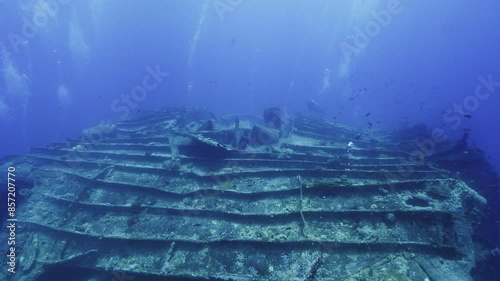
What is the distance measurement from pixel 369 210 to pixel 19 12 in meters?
157

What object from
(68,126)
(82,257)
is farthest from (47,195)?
(68,126)

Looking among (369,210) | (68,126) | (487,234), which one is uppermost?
(369,210)

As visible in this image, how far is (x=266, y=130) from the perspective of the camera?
15.4 meters

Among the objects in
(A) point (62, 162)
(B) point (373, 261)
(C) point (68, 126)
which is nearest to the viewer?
(B) point (373, 261)

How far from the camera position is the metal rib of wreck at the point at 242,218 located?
6832mm

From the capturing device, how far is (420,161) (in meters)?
12.6

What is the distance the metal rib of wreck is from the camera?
6.83 m

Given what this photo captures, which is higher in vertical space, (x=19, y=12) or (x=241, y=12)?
(x=241, y=12)

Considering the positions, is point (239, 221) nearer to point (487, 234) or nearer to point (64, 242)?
point (64, 242)

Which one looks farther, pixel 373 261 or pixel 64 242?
pixel 64 242

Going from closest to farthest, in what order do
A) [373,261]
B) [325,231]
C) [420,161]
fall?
[373,261]
[325,231]
[420,161]

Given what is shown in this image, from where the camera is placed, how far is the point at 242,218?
8.57 meters

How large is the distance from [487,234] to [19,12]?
160185 mm

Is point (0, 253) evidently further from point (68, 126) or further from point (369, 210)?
point (68, 126)
